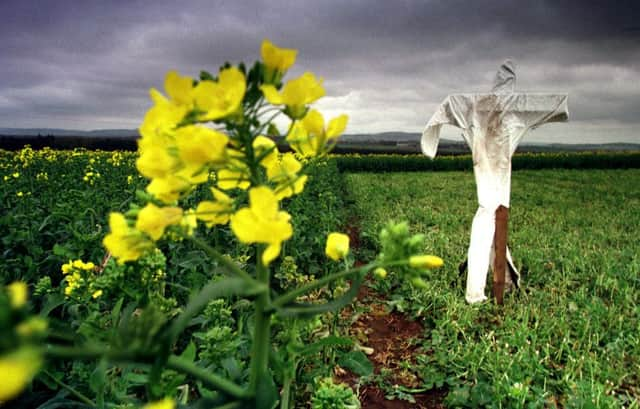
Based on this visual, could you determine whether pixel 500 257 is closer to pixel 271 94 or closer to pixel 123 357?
pixel 271 94

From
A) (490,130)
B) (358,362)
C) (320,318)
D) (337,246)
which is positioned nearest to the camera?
(337,246)

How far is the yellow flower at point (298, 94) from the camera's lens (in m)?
0.57

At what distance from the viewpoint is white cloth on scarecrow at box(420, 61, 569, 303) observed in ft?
12.6

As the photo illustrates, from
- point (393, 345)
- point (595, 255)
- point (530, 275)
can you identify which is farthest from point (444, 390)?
point (595, 255)

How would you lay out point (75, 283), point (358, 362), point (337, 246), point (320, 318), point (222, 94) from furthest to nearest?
point (320, 318) < point (358, 362) < point (75, 283) < point (337, 246) < point (222, 94)

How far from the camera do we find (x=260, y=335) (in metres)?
0.55

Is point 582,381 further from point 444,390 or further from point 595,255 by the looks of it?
point 595,255

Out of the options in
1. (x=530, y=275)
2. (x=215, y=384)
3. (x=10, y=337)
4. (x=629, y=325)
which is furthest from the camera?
(x=530, y=275)

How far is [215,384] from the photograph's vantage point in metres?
0.49

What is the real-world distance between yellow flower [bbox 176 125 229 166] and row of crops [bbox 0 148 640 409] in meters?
0.19

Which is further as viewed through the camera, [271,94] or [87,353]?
[271,94]

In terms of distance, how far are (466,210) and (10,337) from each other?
382 inches

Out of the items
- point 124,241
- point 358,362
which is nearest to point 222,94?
point 124,241

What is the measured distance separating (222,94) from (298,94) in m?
0.10
